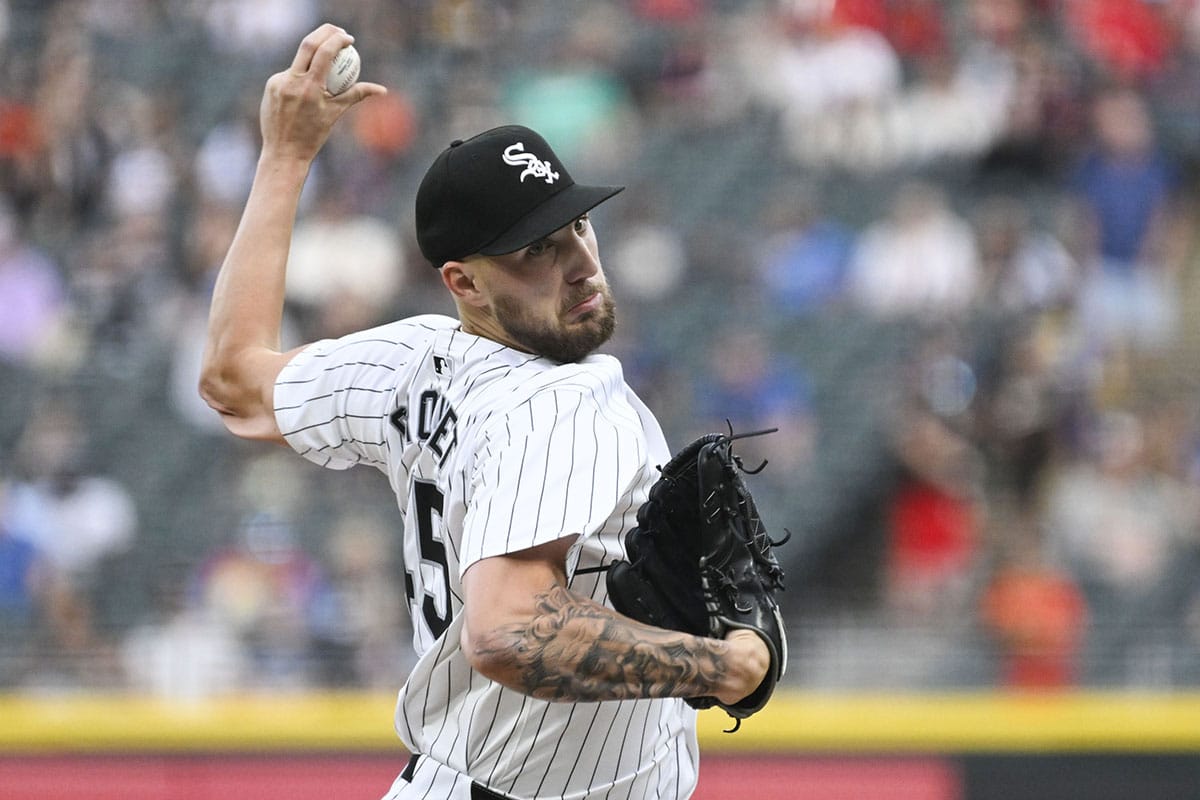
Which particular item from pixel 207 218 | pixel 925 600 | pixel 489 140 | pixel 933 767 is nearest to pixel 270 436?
pixel 489 140

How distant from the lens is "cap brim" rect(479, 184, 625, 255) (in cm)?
312

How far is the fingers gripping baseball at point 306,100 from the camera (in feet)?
11.9

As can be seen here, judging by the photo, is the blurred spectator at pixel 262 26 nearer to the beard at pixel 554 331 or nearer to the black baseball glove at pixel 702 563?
the beard at pixel 554 331

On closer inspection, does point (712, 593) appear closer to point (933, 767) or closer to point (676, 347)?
point (933, 767)

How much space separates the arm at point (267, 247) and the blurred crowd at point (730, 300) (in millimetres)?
4225

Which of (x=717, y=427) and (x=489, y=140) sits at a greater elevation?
(x=489, y=140)

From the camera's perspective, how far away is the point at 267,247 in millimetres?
3682

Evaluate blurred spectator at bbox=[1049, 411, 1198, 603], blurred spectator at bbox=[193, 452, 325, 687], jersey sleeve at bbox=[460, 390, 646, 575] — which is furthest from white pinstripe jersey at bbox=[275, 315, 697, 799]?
blurred spectator at bbox=[1049, 411, 1198, 603]

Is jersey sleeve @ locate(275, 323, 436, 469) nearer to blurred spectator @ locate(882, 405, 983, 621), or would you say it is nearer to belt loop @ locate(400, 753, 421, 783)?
belt loop @ locate(400, 753, 421, 783)

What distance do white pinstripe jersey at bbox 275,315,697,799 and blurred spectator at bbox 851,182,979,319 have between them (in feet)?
21.0

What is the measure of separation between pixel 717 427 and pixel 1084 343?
79.2 inches


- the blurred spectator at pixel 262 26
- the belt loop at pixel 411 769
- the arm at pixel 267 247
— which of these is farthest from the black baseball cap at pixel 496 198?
the blurred spectator at pixel 262 26

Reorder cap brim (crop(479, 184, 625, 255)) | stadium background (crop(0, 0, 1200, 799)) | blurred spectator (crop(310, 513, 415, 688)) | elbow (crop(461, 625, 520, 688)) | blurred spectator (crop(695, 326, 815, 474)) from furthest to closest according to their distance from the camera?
blurred spectator (crop(695, 326, 815, 474))
blurred spectator (crop(310, 513, 415, 688))
stadium background (crop(0, 0, 1200, 799))
cap brim (crop(479, 184, 625, 255))
elbow (crop(461, 625, 520, 688))

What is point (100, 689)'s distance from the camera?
7.84 m
